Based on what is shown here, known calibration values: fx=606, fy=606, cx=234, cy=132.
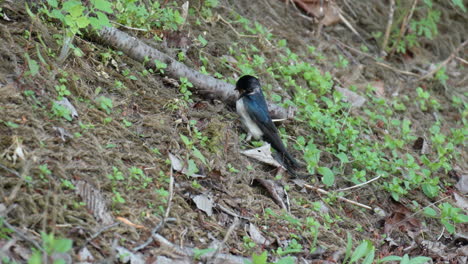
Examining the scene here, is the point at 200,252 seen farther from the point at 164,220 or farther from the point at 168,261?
the point at 164,220

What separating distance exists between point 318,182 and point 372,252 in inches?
46.5

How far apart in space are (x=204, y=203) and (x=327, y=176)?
1519 millimetres

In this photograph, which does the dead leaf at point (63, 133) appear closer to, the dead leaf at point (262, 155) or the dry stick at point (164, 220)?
the dry stick at point (164, 220)

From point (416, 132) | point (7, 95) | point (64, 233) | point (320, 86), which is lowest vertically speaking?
point (416, 132)

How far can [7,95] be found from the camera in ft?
14.1

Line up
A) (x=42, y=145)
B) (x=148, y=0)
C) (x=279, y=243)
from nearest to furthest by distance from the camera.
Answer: (x=42, y=145) → (x=279, y=243) → (x=148, y=0)

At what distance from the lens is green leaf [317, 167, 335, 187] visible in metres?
5.60

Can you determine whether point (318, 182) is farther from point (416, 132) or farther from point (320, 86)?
point (416, 132)

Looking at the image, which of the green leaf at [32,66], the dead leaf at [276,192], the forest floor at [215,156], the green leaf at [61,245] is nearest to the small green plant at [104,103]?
the forest floor at [215,156]

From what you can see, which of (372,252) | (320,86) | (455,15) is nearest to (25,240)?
(372,252)

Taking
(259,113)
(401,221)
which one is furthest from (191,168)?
(401,221)

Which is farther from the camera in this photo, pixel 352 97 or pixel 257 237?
pixel 352 97

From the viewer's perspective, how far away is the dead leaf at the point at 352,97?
7.35 m

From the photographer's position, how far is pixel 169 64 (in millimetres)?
5809
